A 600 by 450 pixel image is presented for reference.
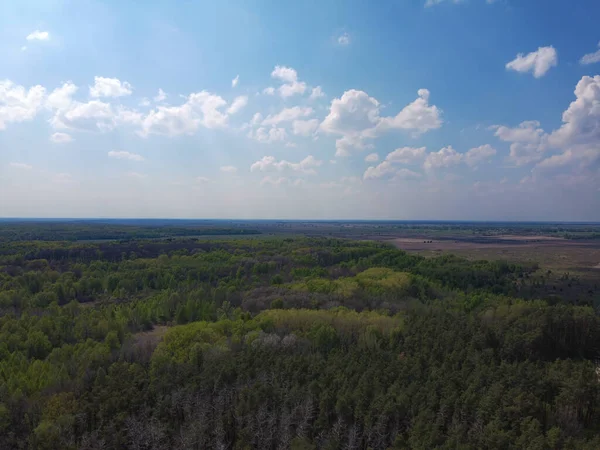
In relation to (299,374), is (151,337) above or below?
below

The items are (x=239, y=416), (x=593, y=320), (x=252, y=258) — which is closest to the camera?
(x=239, y=416)

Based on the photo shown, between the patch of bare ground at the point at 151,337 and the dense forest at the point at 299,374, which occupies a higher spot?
the dense forest at the point at 299,374

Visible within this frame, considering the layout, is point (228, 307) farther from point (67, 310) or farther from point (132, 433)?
point (132, 433)

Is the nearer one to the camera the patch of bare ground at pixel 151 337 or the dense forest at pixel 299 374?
the dense forest at pixel 299 374

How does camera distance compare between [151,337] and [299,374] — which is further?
[151,337]

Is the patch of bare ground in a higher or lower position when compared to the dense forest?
lower

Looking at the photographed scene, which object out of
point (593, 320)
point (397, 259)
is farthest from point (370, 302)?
point (397, 259)

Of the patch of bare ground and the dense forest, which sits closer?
the dense forest

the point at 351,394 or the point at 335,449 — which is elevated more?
the point at 351,394
